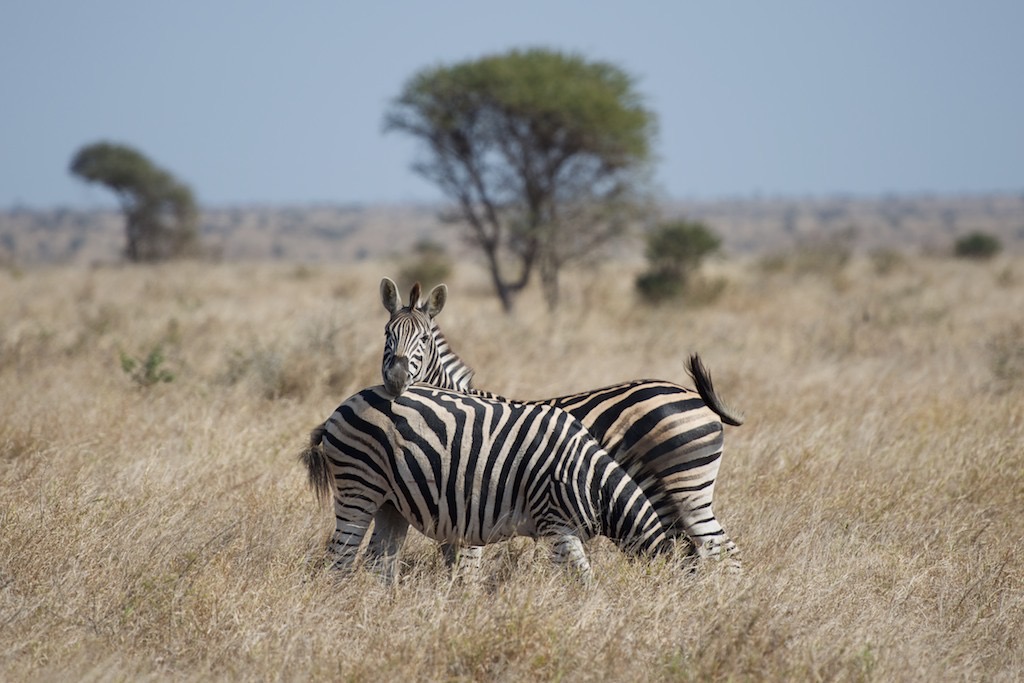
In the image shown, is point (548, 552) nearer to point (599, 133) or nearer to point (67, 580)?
point (67, 580)

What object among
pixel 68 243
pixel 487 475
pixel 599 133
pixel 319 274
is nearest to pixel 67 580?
pixel 487 475

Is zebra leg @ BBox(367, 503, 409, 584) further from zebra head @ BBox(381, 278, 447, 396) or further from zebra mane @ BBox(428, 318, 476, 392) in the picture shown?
zebra mane @ BBox(428, 318, 476, 392)

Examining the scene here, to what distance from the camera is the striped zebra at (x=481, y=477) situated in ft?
15.9

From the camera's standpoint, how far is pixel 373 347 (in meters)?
11.5

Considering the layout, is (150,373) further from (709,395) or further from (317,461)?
(709,395)

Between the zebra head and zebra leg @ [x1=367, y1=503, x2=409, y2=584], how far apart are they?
68 cm

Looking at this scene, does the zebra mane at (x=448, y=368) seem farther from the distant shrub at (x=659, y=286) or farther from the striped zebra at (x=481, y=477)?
the distant shrub at (x=659, y=286)

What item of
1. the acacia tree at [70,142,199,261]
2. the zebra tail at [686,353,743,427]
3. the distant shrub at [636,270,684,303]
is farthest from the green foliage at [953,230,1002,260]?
the zebra tail at [686,353,743,427]

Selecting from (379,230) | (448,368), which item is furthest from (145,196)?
(379,230)

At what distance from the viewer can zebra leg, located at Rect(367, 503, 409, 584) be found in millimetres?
5195

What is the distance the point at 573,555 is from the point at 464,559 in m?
0.63

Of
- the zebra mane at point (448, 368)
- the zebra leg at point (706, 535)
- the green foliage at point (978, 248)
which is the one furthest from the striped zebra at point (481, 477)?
the green foliage at point (978, 248)

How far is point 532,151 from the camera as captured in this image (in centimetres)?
2006

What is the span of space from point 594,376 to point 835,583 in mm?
6295
